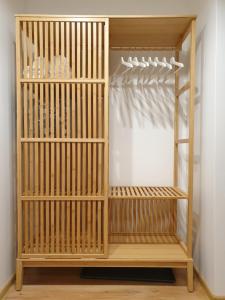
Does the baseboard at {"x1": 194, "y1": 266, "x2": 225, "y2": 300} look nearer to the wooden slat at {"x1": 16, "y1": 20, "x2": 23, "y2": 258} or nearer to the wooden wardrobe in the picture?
the wooden wardrobe

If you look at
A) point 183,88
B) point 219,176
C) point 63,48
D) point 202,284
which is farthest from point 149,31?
point 202,284

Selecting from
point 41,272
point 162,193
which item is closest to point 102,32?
point 162,193

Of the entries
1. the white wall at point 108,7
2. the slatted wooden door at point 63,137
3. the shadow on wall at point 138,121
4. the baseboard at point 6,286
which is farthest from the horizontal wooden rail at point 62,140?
the white wall at point 108,7

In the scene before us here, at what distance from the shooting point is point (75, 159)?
2586 millimetres

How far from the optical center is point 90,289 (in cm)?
260

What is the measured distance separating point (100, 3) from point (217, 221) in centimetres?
239

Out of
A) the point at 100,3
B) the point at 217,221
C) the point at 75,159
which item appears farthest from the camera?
the point at 100,3

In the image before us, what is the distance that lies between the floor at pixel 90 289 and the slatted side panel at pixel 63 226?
31cm

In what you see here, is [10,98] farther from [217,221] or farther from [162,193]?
[217,221]

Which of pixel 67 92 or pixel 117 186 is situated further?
pixel 117 186

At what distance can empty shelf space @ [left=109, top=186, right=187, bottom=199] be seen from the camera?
8.65 feet

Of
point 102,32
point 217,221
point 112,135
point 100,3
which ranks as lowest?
point 217,221

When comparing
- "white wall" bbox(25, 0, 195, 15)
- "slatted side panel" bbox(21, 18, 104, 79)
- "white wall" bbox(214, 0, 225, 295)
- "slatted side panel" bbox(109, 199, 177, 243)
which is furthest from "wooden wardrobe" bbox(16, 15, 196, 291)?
"white wall" bbox(25, 0, 195, 15)

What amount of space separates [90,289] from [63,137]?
1.29m
